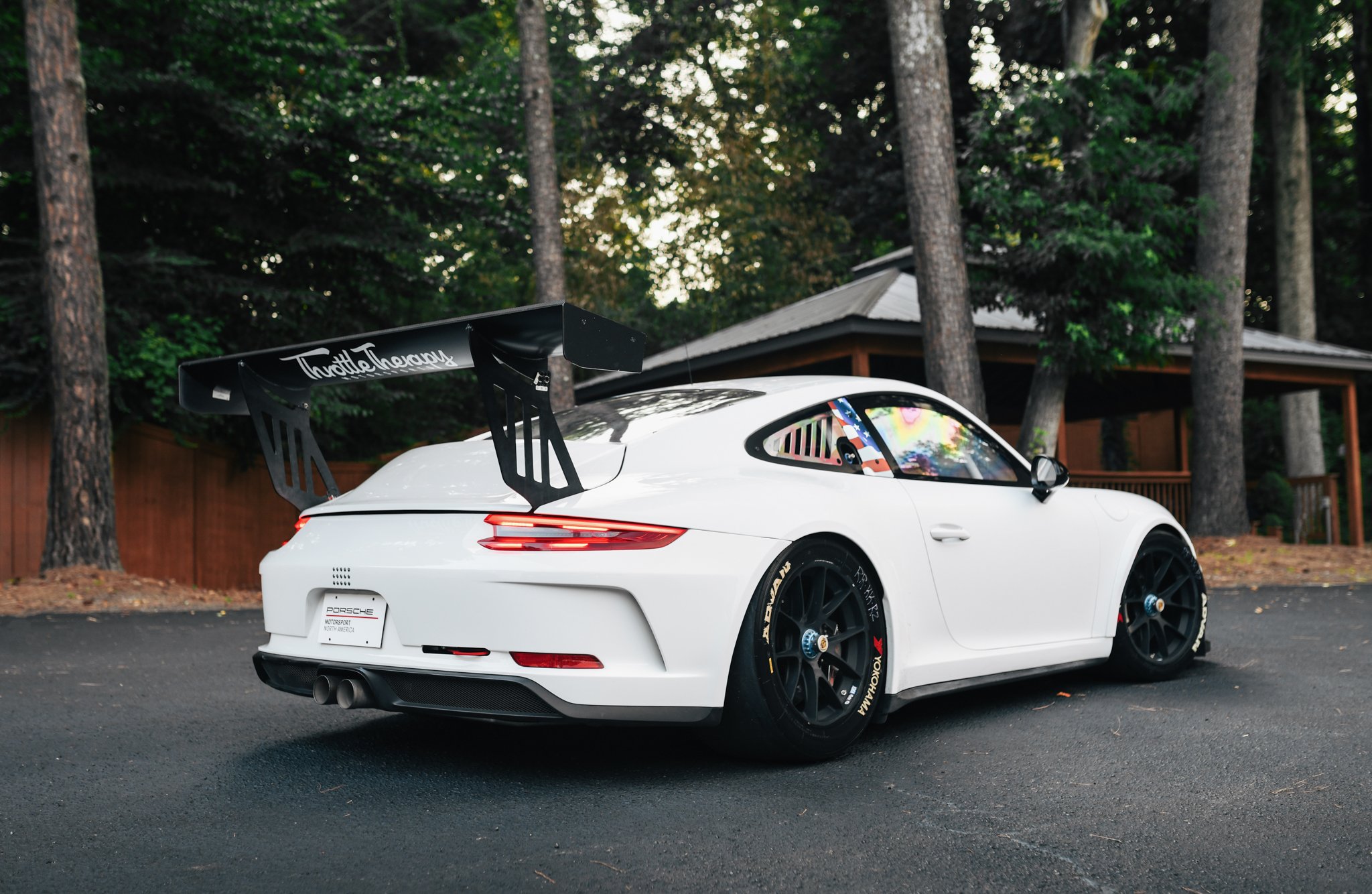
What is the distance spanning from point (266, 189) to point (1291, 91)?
73.3ft

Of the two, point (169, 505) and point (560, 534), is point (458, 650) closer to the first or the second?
point (560, 534)

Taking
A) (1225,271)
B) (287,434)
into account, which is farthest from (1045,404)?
(287,434)

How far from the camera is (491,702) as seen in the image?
3717 mm

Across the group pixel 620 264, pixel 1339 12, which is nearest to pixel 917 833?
pixel 620 264

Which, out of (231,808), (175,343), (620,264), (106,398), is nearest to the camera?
(231,808)

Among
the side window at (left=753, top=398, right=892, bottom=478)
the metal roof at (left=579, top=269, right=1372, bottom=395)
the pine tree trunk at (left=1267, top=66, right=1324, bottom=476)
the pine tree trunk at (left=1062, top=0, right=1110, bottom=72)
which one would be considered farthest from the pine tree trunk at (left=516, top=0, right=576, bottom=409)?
the pine tree trunk at (left=1267, top=66, right=1324, bottom=476)

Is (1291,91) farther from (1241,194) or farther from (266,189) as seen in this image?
(266,189)

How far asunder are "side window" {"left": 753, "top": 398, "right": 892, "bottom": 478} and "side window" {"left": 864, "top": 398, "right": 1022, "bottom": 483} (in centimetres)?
12

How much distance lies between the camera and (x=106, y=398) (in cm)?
1134

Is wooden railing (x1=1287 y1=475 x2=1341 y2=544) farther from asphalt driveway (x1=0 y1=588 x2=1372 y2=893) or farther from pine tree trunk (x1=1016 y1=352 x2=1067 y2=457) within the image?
asphalt driveway (x1=0 y1=588 x2=1372 y2=893)

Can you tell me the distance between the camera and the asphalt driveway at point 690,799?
3039 millimetres

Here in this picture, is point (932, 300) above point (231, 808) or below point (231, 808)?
above

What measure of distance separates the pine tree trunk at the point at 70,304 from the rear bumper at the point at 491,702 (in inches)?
333

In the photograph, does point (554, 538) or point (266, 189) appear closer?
point (554, 538)
